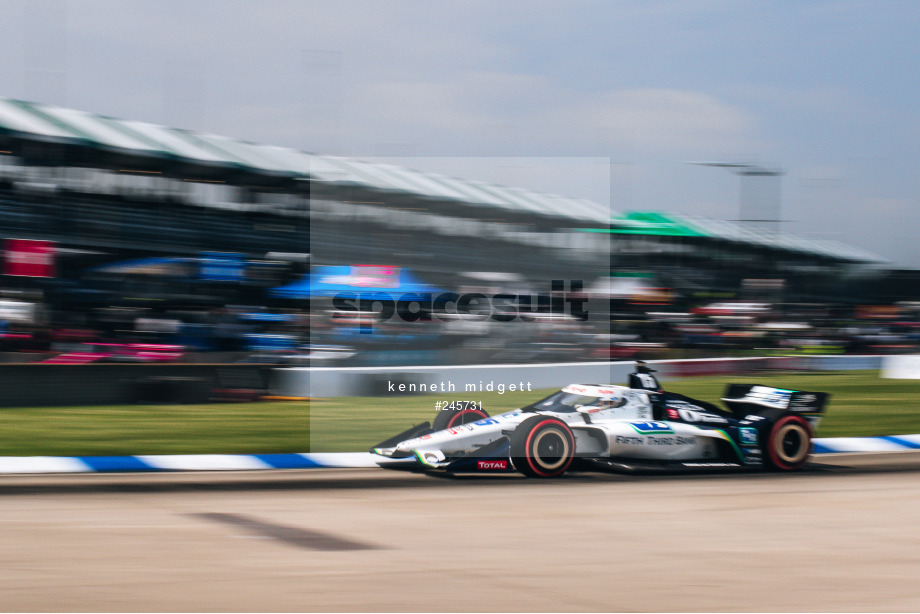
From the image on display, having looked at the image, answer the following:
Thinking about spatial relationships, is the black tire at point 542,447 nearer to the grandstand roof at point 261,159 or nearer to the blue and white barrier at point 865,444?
the grandstand roof at point 261,159

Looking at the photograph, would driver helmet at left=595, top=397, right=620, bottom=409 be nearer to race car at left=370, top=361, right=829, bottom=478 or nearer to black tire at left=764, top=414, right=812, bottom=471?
race car at left=370, top=361, right=829, bottom=478

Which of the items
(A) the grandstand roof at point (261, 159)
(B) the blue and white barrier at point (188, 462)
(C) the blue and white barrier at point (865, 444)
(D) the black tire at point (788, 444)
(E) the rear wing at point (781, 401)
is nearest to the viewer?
(B) the blue and white barrier at point (188, 462)

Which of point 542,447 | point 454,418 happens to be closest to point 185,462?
point 454,418

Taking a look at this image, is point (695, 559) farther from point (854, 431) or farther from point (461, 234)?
point (461, 234)

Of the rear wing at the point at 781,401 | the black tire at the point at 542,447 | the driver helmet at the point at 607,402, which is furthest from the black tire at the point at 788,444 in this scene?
the black tire at the point at 542,447

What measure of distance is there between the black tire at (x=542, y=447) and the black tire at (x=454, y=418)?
63 cm

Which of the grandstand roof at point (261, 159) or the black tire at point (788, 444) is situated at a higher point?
the grandstand roof at point (261, 159)

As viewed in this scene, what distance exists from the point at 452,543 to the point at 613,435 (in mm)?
2731

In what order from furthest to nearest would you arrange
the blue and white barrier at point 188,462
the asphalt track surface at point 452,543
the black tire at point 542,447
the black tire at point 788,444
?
1. the black tire at point 788,444
2. the blue and white barrier at point 188,462
3. the black tire at point 542,447
4. the asphalt track surface at point 452,543

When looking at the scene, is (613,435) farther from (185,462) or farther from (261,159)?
(261,159)

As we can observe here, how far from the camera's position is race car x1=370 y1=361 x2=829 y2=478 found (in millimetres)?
7180

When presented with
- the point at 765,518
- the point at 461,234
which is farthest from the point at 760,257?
the point at 765,518

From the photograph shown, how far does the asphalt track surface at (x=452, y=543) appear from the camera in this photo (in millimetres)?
3986

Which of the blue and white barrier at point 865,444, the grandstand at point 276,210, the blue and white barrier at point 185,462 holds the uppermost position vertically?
the grandstand at point 276,210
